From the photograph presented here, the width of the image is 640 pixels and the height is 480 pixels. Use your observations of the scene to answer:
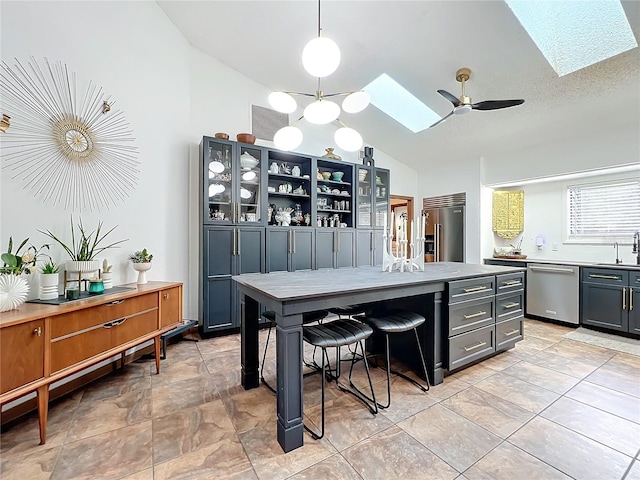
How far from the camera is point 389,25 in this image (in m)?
2.87

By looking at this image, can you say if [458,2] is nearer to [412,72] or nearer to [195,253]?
[412,72]

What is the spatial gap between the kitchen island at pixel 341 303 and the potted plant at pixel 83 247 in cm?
114

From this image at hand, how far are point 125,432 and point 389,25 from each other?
157 inches

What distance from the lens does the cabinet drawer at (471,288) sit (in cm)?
228

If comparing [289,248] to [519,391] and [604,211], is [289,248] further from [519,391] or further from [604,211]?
[604,211]

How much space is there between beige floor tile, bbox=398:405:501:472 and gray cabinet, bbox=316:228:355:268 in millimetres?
2535

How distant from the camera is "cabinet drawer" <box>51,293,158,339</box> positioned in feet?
5.59

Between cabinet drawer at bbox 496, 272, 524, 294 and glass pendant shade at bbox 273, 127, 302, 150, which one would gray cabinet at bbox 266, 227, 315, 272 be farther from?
cabinet drawer at bbox 496, 272, 524, 294

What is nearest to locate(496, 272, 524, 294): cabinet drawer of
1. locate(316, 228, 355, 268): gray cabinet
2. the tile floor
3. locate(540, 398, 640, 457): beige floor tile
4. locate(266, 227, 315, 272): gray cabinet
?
the tile floor

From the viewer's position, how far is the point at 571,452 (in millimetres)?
1544

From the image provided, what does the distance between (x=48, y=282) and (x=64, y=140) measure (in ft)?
3.67

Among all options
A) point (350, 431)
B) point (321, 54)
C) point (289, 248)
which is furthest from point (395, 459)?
point (289, 248)

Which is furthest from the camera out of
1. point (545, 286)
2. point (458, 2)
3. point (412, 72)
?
point (545, 286)

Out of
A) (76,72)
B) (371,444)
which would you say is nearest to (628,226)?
(371,444)
